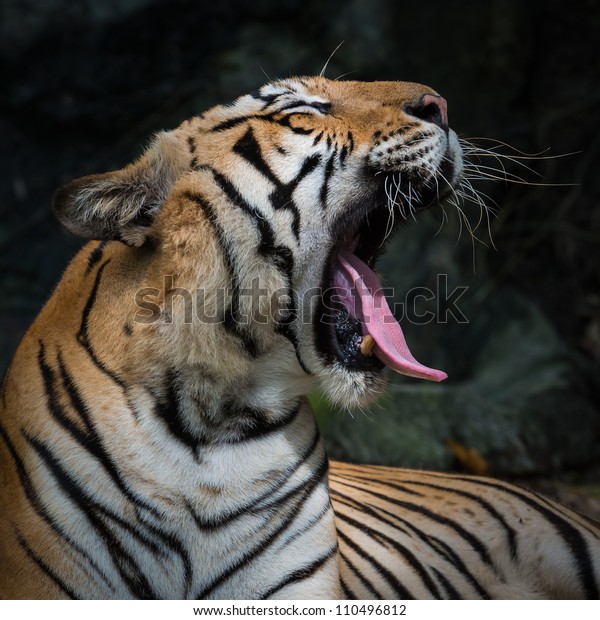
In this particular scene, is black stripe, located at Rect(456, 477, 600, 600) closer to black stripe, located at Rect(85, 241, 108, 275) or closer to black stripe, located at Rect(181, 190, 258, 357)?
black stripe, located at Rect(181, 190, 258, 357)

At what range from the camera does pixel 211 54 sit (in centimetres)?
560

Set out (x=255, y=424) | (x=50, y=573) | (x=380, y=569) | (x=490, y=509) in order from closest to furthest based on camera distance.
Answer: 1. (x=50, y=573)
2. (x=255, y=424)
3. (x=380, y=569)
4. (x=490, y=509)

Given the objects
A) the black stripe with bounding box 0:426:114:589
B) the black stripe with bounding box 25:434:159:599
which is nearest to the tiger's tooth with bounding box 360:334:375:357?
the black stripe with bounding box 25:434:159:599

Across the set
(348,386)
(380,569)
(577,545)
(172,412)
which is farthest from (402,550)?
(172,412)

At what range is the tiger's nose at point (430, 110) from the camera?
7.82 feet

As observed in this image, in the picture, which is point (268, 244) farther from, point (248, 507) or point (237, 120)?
point (248, 507)

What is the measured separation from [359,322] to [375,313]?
51mm

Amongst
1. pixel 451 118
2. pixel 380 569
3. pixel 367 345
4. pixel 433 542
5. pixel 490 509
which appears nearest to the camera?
pixel 367 345

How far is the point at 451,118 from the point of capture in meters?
5.79

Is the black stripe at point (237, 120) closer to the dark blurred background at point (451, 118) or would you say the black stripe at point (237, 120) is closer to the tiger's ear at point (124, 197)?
the tiger's ear at point (124, 197)
